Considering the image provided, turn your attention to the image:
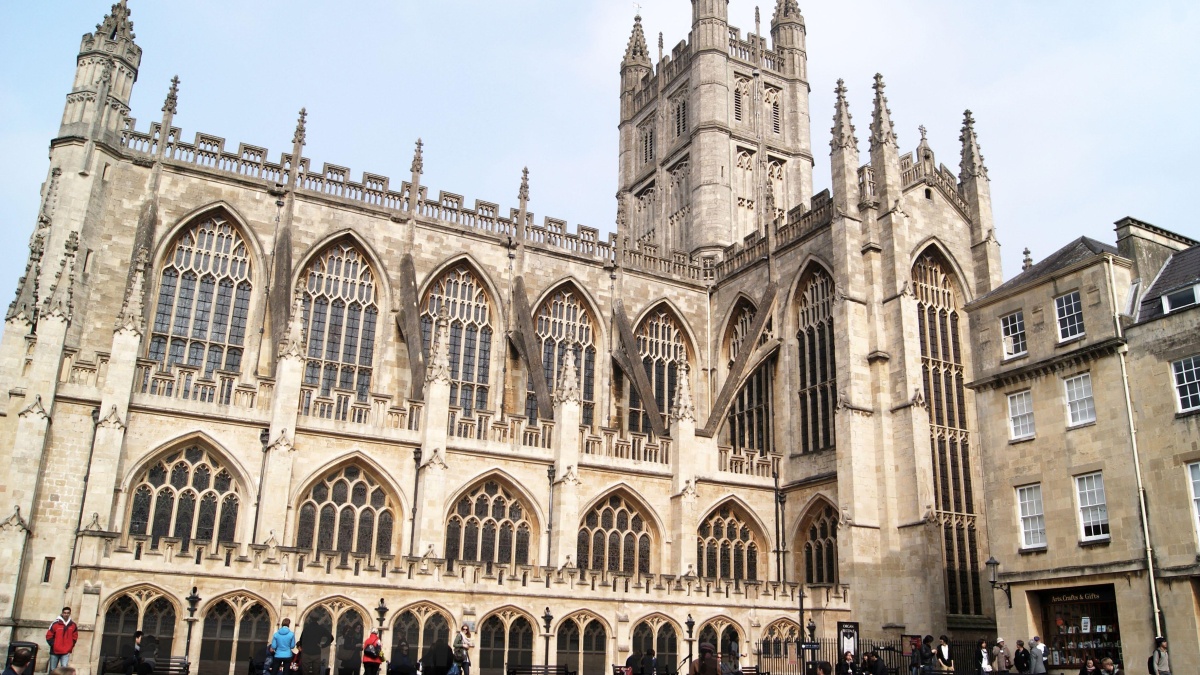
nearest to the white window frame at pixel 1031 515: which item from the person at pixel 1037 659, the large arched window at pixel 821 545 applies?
the person at pixel 1037 659

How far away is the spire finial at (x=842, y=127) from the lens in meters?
29.4

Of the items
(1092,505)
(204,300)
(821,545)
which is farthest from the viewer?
(821,545)

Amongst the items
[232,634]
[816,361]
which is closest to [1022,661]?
[816,361]

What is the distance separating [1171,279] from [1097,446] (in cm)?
385

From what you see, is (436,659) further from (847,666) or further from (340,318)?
(340,318)

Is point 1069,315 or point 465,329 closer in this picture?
point 1069,315

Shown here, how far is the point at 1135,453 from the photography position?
1892 centimetres

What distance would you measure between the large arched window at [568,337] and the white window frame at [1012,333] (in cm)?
1276

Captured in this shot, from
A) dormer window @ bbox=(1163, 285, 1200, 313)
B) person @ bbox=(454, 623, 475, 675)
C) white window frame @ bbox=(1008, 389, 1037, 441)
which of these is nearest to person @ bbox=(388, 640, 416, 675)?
person @ bbox=(454, 623, 475, 675)

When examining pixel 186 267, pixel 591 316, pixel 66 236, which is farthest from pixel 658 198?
pixel 66 236

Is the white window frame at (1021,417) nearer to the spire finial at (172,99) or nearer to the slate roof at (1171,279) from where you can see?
the slate roof at (1171,279)

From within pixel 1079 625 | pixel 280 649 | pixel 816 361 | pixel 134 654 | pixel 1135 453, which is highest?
pixel 816 361

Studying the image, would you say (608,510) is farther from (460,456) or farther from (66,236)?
(66,236)

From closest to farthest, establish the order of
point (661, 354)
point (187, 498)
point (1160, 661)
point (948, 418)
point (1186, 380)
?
1. point (1160, 661)
2. point (1186, 380)
3. point (187, 498)
4. point (948, 418)
5. point (661, 354)
